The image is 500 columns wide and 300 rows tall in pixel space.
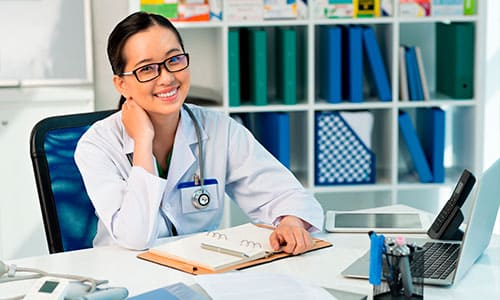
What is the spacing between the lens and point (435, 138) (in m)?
3.89

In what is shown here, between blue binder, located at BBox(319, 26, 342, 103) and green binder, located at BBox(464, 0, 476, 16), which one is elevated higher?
green binder, located at BBox(464, 0, 476, 16)

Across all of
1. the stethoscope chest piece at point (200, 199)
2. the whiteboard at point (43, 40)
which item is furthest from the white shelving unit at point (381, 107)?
the stethoscope chest piece at point (200, 199)

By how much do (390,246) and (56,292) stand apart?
0.63m

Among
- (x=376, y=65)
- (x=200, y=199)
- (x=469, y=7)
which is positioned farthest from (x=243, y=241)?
(x=469, y=7)

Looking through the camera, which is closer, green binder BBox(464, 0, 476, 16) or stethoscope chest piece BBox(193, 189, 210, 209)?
stethoscope chest piece BBox(193, 189, 210, 209)

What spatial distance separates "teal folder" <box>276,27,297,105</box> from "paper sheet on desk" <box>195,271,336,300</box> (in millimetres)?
1944

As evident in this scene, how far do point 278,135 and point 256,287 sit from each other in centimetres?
202

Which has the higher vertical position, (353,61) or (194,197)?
(353,61)

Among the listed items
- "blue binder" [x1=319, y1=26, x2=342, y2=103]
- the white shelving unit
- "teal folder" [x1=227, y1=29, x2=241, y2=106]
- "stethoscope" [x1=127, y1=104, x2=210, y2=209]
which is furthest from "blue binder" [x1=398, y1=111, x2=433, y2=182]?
"stethoscope" [x1=127, y1=104, x2=210, y2=209]

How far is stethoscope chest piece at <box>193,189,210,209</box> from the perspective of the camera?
243cm

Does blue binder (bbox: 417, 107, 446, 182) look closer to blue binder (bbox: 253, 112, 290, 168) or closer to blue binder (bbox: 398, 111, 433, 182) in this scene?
blue binder (bbox: 398, 111, 433, 182)

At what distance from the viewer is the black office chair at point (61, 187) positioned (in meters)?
2.43

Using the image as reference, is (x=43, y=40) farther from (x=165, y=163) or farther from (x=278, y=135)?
(x=165, y=163)

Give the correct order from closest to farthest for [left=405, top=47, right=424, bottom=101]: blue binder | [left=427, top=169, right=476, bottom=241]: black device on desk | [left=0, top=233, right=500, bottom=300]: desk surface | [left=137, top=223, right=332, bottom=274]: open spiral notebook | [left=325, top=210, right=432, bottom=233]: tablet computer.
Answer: [left=0, top=233, right=500, bottom=300]: desk surface
[left=137, top=223, right=332, bottom=274]: open spiral notebook
[left=427, top=169, right=476, bottom=241]: black device on desk
[left=325, top=210, right=432, bottom=233]: tablet computer
[left=405, top=47, right=424, bottom=101]: blue binder
